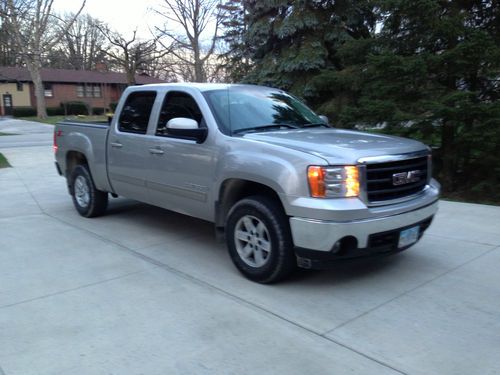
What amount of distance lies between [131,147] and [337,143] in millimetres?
2760

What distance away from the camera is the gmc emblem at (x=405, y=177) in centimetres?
413

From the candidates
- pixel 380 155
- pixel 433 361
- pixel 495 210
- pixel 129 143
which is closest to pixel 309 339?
pixel 433 361

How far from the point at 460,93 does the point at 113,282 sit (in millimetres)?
6324

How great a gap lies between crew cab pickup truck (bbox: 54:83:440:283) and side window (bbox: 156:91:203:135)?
12mm

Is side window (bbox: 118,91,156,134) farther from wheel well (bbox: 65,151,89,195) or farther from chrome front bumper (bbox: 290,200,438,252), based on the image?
chrome front bumper (bbox: 290,200,438,252)

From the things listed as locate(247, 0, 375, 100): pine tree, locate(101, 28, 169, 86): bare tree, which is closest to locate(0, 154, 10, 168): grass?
locate(247, 0, 375, 100): pine tree

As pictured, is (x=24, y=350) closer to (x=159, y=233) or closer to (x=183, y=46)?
(x=159, y=233)

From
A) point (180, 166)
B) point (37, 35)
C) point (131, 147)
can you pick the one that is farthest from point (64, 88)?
point (180, 166)

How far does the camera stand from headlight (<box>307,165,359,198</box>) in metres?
3.78

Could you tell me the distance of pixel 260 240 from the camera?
430cm

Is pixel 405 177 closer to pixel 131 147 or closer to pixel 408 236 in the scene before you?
pixel 408 236

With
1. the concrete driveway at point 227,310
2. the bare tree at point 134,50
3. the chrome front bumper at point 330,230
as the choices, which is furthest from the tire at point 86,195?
the bare tree at point 134,50

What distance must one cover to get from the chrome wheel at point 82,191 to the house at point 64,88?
5062cm

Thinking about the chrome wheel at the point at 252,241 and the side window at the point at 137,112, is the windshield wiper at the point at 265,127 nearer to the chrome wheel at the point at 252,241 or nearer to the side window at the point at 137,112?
the chrome wheel at the point at 252,241
